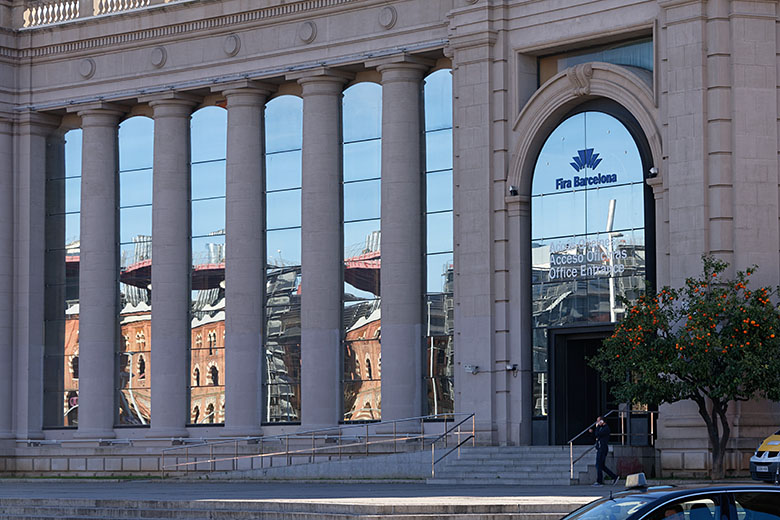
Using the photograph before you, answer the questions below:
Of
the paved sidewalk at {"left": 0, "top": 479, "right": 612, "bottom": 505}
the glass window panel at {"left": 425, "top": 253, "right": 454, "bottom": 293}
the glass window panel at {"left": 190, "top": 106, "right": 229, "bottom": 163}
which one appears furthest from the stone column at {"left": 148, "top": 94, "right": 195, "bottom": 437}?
the glass window panel at {"left": 425, "top": 253, "right": 454, "bottom": 293}

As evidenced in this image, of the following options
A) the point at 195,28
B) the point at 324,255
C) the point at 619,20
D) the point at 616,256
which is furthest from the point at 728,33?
the point at 195,28

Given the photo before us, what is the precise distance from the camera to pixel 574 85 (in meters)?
41.3

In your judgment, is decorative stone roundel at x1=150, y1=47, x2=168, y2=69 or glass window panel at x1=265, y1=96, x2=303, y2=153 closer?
glass window panel at x1=265, y1=96, x2=303, y2=153

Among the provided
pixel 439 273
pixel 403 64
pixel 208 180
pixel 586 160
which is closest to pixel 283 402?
pixel 439 273

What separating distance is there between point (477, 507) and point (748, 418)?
13460mm

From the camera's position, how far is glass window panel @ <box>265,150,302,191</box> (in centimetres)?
4891

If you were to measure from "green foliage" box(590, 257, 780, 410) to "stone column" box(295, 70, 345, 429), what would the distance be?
12.4 meters

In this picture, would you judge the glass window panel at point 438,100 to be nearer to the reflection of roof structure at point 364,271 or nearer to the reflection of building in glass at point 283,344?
the reflection of roof structure at point 364,271

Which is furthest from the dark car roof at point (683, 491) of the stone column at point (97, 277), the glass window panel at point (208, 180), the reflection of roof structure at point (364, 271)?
the stone column at point (97, 277)

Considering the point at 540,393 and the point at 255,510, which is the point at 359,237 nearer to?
the point at 540,393

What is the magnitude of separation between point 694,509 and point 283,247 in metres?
35.9

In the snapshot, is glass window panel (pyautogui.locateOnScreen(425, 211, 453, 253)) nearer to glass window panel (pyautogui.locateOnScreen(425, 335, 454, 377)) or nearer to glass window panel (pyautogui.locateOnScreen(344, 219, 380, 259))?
glass window panel (pyautogui.locateOnScreen(344, 219, 380, 259))

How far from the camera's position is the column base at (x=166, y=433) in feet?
161

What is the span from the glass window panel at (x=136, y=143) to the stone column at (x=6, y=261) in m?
4.10
